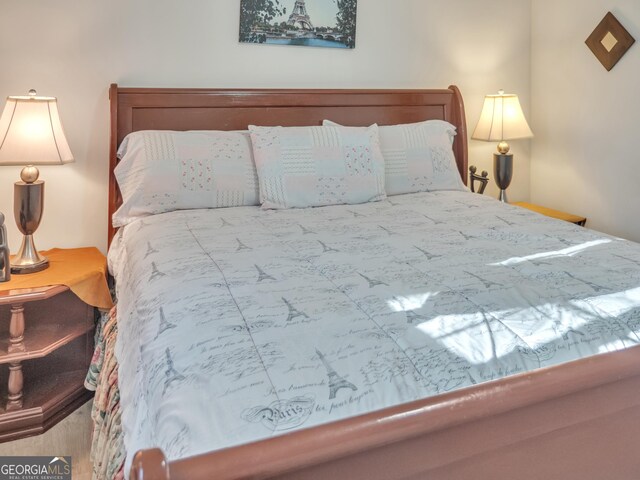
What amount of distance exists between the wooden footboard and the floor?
1.51m

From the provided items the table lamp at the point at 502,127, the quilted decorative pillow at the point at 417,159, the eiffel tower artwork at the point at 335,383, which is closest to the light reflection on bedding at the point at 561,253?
the eiffel tower artwork at the point at 335,383

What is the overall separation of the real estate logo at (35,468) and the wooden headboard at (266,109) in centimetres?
98

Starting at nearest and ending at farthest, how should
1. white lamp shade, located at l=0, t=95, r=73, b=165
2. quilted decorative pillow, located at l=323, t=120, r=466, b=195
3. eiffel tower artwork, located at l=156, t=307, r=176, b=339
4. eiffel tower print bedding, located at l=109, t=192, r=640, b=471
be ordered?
1. eiffel tower print bedding, located at l=109, t=192, r=640, b=471
2. eiffel tower artwork, located at l=156, t=307, r=176, b=339
3. white lamp shade, located at l=0, t=95, r=73, b=165
4. quilted decorative pillow, located at l=323, t=120, r=466, b=195

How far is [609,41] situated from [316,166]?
1.74 m

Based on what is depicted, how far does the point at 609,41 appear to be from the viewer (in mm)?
2783

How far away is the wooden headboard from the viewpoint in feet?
8.00

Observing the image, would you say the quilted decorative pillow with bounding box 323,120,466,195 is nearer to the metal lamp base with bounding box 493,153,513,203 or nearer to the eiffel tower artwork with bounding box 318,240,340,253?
the metal lamp base with bounding box 493,153,513,203

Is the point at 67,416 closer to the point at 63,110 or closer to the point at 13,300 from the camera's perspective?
the point at 13,300

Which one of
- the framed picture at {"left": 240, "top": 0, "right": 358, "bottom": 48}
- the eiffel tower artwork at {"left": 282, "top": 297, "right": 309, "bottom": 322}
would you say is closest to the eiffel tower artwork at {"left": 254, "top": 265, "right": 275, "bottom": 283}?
the eiffel tower artwork at {"left": 282, "top": 297, "right": 309, "bottom": 322}

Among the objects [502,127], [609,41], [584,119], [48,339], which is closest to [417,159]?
[502,127]

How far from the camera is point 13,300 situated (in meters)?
1.84

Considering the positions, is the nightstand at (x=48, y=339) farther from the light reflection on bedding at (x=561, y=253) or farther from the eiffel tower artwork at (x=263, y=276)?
the light reflection on bedding at (x=561, y=253)

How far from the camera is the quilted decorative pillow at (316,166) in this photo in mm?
2320

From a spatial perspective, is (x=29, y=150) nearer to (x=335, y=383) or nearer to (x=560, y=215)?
(x=335, y=383)
